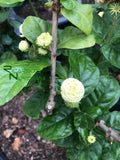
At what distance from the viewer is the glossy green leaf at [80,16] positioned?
1.71 feet

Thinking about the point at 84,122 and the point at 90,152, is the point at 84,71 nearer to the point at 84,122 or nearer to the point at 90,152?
the point at 84,122

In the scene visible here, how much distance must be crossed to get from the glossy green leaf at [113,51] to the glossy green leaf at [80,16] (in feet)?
1.22

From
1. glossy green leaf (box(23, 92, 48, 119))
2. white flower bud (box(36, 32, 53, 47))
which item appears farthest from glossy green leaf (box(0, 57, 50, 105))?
glossy green leaf (box(23, 92, 48, 119))

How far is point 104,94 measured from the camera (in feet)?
2.91

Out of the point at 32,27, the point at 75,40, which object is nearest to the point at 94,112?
the point at 75,40

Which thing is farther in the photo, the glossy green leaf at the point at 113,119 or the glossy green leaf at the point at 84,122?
the glossy green leaf at the point at 113,119

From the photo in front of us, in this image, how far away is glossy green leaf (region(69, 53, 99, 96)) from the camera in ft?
2.75

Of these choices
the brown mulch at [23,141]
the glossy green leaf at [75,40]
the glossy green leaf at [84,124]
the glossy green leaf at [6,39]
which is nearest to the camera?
the glossy green leaf at [75,40]

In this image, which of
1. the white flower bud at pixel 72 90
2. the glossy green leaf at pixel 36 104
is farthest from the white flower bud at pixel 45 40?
the glossy green leaf at pixel 36 104

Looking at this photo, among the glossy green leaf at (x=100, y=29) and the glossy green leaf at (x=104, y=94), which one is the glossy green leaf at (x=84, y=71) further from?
the glossy green leaf at (x=100, y=29)

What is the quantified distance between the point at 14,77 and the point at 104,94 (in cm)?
50

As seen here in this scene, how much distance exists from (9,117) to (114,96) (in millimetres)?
966

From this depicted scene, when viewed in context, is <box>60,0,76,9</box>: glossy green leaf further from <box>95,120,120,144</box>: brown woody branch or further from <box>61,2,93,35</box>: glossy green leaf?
<box>95,120,120,144</box>: brown woody branch

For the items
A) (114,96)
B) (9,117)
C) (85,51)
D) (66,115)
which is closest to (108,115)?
(114,96)
